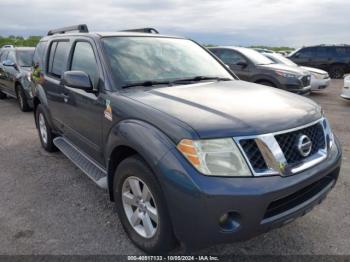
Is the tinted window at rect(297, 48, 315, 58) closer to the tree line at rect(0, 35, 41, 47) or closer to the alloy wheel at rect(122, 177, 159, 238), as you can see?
the alloy wheel at rect(122, 177, 159, 238)

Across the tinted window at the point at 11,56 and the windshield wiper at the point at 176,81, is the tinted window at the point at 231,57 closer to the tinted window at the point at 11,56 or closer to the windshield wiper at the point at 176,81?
the tinted window at the point at 11,56

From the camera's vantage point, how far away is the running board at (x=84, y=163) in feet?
11.4

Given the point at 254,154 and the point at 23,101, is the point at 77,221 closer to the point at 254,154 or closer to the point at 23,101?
the point at 254,154

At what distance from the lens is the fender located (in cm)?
244

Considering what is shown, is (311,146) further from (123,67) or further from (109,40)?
(109,40)

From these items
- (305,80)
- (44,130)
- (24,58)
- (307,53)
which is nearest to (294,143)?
(44,130)

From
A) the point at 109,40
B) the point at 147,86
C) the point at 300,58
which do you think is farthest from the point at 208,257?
the point at 300,58

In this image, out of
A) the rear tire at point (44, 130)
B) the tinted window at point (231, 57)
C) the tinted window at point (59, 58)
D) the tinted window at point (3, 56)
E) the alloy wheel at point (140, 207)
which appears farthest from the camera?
the tinted window at point (231, 57)

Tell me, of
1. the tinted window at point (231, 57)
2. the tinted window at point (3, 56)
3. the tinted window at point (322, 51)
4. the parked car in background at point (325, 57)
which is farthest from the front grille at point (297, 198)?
the tinted window at point (322, 51)

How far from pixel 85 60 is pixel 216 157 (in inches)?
86.2

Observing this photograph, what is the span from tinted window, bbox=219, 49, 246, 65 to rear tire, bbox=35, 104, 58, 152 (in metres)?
6.51

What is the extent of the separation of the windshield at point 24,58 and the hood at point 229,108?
7.25m

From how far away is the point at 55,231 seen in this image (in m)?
3.25

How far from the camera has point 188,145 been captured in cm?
232
